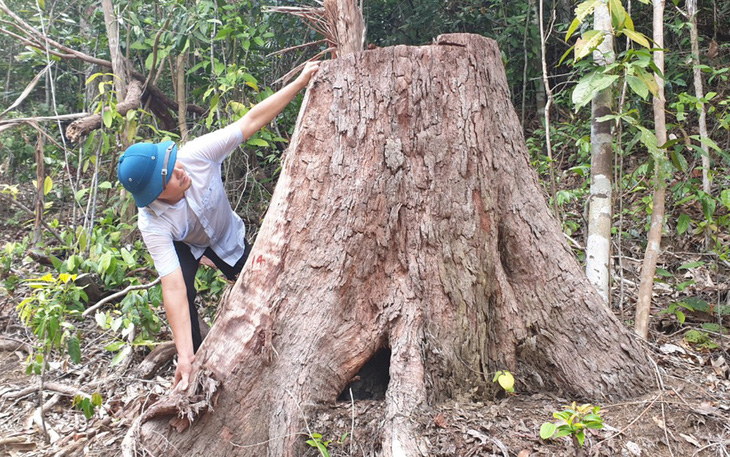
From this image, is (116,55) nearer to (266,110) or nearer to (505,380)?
(266,110)

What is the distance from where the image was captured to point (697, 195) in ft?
11.9

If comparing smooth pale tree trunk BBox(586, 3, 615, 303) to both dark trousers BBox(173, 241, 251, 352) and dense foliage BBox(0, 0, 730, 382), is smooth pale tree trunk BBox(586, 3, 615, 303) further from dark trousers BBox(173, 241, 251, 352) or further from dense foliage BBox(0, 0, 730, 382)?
dark trousers BBox(173, 241, 251, 352)

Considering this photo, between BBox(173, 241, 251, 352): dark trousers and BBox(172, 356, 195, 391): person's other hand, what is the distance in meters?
0.61

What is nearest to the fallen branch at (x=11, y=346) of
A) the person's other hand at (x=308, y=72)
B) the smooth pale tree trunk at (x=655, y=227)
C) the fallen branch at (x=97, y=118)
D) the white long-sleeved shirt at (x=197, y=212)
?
the fallen branch at (x=97, y=118)

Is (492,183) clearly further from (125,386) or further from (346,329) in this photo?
(125,386)

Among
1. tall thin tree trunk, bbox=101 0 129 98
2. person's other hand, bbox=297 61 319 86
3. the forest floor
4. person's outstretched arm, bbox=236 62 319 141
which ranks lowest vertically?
the forest floor

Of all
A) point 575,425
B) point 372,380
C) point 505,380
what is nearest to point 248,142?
point 372,380

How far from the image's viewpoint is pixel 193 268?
3.42 meters

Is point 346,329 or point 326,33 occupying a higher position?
point 326,33

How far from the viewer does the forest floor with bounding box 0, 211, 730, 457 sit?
7.42ft

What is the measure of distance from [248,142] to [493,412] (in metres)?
3.31

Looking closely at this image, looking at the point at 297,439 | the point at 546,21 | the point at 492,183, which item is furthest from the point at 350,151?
the point at 546,21

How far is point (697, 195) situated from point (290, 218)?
9.55ft

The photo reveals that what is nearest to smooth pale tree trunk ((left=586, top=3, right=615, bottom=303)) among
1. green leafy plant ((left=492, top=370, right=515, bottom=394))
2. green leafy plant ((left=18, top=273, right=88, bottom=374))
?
green leafy plant ((left=492, top=370, right=515, bottom=394))
